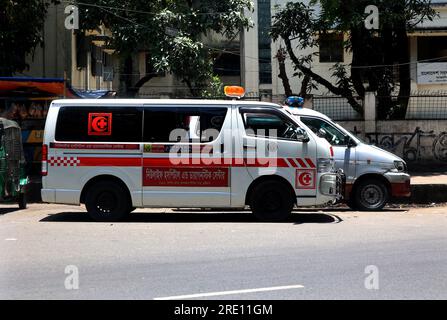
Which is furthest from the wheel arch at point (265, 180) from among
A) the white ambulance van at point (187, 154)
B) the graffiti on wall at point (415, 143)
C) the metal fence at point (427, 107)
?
the metal fence at point (427, 107)

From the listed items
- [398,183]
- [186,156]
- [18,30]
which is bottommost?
[398,183]

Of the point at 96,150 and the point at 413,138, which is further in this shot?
the point at 413,138

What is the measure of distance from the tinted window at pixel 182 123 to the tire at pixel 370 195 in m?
4.03

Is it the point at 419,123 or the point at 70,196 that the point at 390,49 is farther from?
the point at 70,196

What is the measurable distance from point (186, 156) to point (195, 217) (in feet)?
5.86

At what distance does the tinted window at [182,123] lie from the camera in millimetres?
11188

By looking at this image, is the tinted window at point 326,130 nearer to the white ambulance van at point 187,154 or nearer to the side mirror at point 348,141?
the side mirror at point 348,141

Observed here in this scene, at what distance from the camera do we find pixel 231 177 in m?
11.2

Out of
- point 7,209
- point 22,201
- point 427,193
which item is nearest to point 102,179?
point 22,201

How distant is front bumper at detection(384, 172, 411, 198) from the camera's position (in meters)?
13.2

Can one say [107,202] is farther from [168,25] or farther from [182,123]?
[168,25]

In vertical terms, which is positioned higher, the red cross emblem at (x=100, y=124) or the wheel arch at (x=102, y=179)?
the red cross emblem at (x=100, y=124)

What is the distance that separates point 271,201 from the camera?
11.3 m

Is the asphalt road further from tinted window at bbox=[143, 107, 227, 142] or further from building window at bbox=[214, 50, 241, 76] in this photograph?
building window at bbox=[214, 50, 241, 76]
